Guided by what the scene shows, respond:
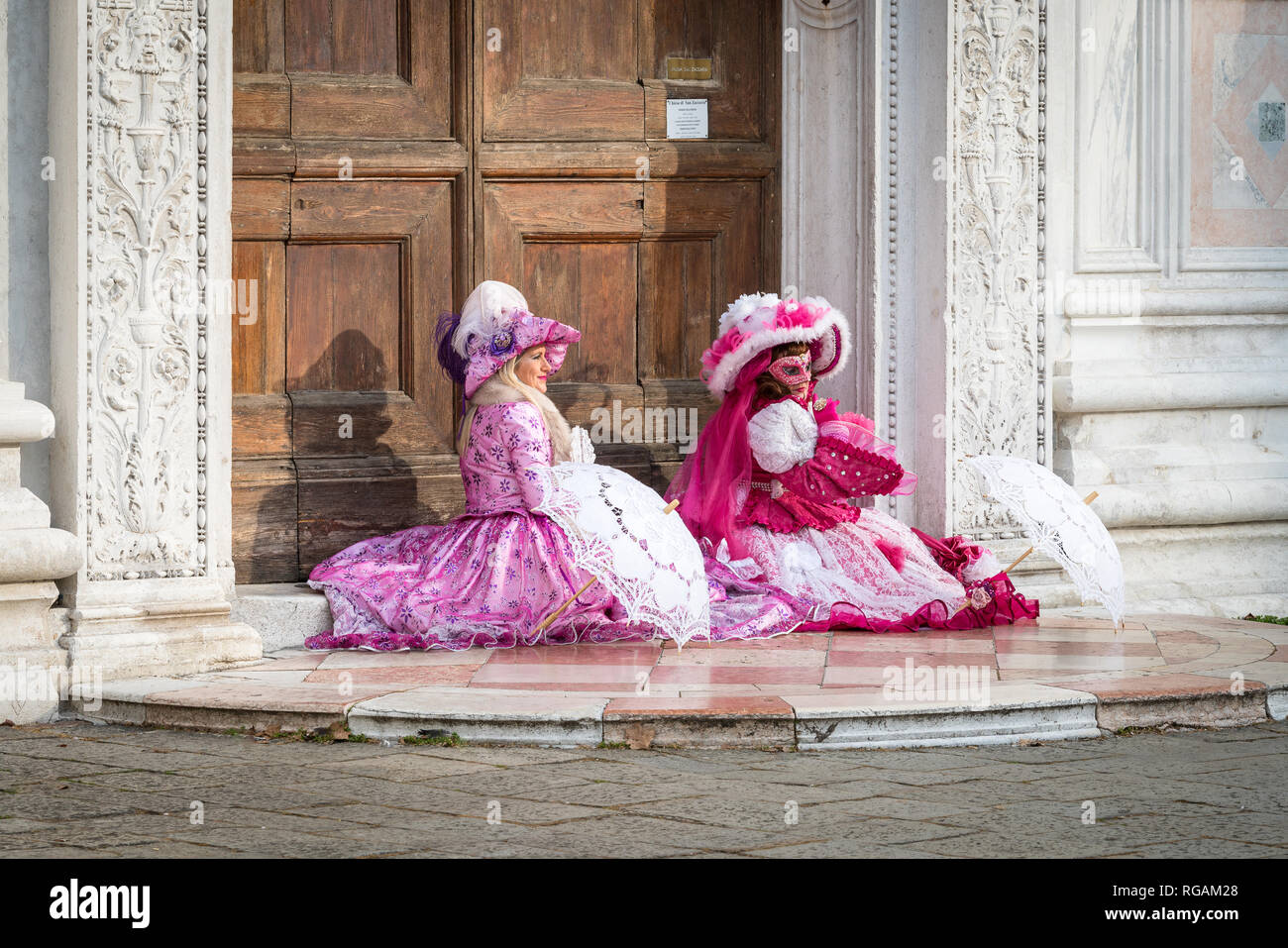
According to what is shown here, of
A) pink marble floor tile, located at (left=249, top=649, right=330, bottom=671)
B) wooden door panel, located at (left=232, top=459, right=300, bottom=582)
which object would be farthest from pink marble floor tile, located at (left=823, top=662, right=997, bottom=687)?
wooden door panel, located at (left=232, top=459, right=300, bottom=582)

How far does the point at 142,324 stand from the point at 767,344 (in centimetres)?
256

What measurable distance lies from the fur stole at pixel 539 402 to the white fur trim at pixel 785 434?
2.80 ft

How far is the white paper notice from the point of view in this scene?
314 inches

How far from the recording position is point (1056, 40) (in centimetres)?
820

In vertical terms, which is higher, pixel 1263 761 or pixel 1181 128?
pixel 1181 128

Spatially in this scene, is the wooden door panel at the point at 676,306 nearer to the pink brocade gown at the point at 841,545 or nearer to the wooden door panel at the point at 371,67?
the pink brocade gown at the point at 841,545

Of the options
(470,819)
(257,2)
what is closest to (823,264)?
(257,2)

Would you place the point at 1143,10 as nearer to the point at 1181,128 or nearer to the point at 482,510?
the point at 1181,128

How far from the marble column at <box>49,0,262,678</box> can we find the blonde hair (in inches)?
39.8

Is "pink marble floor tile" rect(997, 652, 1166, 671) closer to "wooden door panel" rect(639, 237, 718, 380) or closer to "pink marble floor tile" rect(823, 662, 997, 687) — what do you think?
"pink marble floor tile" rect(823, 662, 997, 687)

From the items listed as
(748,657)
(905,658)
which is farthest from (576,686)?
(905,658)

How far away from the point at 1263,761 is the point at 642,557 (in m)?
2.15

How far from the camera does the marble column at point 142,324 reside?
6223mm

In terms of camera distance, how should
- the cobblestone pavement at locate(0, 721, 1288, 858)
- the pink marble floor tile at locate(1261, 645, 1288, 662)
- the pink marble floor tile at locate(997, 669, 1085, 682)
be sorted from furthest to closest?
the pink marble floor tile at locate(1261, 645, 1288, 662) < the pink marble floor tile at locate(997, 669, 1085, 682) < the cobblestone pavement at locate(0, 721, 1288, 858)
